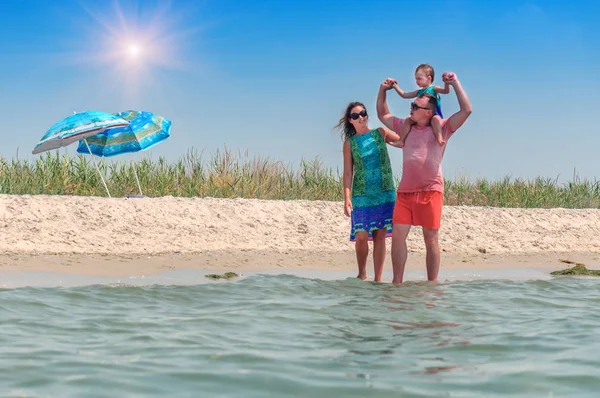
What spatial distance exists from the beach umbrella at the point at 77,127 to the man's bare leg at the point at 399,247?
6.96 meters

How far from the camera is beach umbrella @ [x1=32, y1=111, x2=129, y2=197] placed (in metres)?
12.1

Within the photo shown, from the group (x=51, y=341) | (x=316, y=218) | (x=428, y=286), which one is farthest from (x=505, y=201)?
(x=51, y=341)

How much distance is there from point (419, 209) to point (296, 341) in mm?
2296

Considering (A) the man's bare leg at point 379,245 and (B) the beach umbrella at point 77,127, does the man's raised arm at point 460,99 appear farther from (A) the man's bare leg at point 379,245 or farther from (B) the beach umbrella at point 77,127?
(B) the beach umbrella at point 77,127

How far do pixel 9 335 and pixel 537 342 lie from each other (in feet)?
11.4

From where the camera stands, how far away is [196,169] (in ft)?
49.6

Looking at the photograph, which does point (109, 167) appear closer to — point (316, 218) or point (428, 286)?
point (316, 218)

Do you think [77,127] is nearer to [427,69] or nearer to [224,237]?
[224,237]

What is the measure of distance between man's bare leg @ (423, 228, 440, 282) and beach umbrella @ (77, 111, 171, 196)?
731 cm

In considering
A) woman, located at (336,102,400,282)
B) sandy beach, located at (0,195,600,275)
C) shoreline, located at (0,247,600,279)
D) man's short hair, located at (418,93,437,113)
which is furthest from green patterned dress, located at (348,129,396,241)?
sandy beach, located at (0,195,600,275)

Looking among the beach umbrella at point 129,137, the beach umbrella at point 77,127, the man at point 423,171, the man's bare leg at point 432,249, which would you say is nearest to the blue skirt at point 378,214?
the man at point 423,171

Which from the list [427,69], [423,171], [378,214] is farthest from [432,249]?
[427,69]

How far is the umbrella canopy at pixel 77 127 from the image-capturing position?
1212 cm

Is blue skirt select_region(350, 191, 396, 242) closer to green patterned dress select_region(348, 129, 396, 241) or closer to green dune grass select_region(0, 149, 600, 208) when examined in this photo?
green patterned dress select_region(348, 129, 396, 241)
